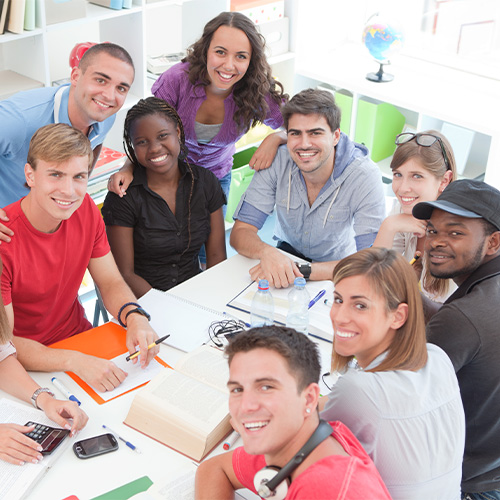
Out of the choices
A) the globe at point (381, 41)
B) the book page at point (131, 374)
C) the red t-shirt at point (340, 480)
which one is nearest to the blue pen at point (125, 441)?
the book page at point (131, 374)

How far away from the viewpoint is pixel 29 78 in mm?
3240

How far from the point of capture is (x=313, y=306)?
7.27ft

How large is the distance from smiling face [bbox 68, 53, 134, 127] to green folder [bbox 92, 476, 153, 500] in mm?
1468

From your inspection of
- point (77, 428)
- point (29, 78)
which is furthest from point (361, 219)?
point (29, 78)

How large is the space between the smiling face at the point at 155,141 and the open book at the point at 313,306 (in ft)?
1.98

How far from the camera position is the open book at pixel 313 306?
2.10 meters

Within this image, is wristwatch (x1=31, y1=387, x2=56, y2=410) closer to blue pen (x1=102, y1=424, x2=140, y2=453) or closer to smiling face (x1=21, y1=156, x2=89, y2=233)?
blue pen (x1=102, y1=424, x2=140, y2=453)

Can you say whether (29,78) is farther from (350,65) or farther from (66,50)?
(350,65)

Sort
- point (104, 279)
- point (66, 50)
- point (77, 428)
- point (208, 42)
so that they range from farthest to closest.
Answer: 1. point (66, 50)
2. point (208, 42)
3. point (104, 279)
4. point (77, 428)

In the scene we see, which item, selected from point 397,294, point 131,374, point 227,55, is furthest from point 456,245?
point 227,55

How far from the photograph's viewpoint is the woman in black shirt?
2.50 m

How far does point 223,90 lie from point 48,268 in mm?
1289

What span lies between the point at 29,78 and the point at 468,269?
7.81 feet

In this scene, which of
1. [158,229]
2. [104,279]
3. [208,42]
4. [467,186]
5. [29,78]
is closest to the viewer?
[467,186]
